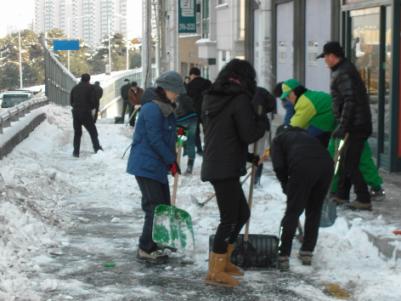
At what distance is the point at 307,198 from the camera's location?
7516 millimetres

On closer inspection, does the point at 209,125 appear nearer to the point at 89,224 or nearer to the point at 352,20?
the point at 89,224

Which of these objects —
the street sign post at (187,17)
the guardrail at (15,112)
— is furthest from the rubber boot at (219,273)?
the street sign post at (187,17)

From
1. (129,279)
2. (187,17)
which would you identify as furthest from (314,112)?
(187,17)

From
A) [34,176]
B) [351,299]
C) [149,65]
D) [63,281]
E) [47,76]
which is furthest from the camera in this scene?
[149,65]

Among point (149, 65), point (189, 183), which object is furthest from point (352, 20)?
point (149, 65)

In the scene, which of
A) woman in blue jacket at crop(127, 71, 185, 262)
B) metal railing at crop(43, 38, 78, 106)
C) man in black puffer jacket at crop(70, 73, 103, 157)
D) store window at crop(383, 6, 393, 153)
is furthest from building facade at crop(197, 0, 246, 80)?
woman in blue jacket at crop(127, 71, 185, 262)

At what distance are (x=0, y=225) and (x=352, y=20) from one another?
7.50 meters

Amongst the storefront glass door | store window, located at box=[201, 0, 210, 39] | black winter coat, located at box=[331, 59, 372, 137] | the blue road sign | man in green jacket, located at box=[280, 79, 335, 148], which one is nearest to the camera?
man in green jacket, located at box=[280, 79, 335, 148]

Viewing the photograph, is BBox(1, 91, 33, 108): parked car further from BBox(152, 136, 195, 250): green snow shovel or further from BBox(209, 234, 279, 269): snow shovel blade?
BBox(209, 234, 279, 269): snow shovel blade

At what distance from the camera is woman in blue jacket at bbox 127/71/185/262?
770cm

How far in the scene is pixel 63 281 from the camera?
7.23 metres

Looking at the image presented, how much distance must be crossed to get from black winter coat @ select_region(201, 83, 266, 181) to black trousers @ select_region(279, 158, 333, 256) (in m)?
0.58

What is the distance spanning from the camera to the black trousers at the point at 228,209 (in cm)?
702

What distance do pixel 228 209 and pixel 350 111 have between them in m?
2.92
